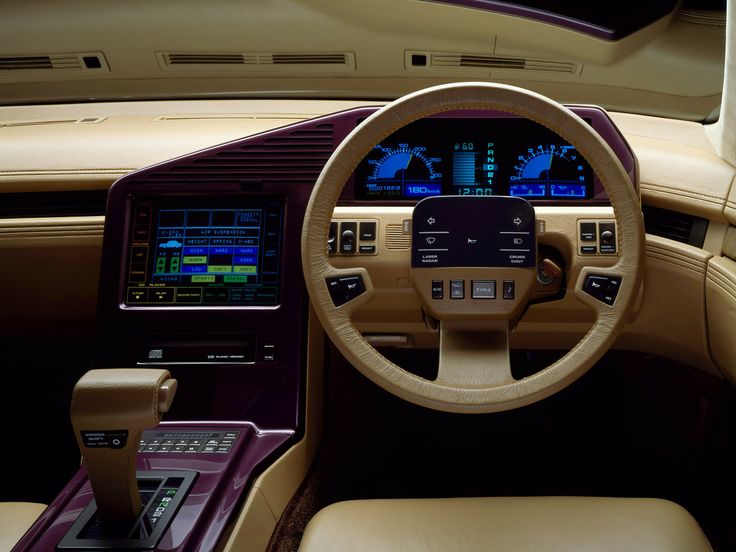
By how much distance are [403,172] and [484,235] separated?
33cm

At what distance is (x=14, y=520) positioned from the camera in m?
1.04

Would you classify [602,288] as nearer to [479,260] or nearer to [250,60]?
[479,260]

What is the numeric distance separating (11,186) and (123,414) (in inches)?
39.8

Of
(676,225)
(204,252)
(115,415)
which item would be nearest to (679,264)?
(676,225)

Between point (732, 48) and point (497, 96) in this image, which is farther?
point (732, 48)

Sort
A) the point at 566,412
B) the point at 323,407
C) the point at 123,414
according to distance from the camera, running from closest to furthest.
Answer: the point at 123,414
the point at 323,407
the point at 566,412

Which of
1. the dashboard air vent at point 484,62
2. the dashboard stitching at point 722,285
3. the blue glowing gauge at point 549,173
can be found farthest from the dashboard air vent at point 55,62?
the dashboard stitching at point 722,285

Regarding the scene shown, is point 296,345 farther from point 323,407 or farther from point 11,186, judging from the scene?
point 11,186

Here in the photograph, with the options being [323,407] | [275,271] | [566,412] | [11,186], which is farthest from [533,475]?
[11,186]

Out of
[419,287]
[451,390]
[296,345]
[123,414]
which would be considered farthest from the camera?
[296,345]

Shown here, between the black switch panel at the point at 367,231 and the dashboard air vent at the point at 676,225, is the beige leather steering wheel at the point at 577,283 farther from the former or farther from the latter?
the dashboard air vent at the point at 676,225

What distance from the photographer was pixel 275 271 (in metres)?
1.32

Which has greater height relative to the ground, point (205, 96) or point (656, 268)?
point (205, 96)

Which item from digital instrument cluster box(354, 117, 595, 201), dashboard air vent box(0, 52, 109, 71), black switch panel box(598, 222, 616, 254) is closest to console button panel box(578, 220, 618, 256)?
black switch panel box(598, 222, 616, 254)
